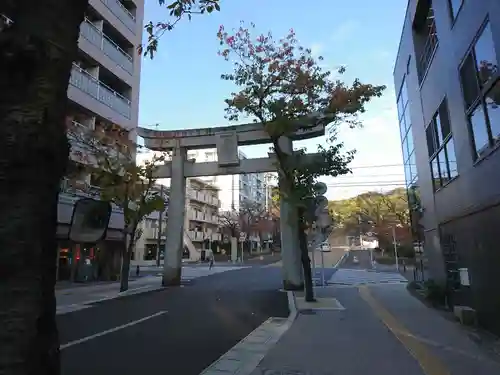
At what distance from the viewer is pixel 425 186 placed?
1257cm

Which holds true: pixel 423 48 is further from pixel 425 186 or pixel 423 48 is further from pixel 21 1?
pixel 21 1

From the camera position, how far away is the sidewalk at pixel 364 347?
518 cm

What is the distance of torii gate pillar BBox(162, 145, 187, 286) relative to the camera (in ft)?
59.0

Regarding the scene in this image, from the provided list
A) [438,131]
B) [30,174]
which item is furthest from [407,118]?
[30,174]

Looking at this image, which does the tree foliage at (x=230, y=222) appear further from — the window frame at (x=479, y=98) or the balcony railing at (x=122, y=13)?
the window frame at (x=479, y=98)

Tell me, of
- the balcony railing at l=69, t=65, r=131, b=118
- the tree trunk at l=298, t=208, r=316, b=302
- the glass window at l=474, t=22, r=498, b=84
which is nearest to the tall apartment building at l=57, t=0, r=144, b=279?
the balcony railing at l=69, t=65, r=131, b=118

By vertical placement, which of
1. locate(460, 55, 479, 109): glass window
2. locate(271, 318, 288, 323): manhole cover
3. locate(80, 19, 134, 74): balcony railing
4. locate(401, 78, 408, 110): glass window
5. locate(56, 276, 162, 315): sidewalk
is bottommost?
locate(271, 318, 288, 323): manhole cover

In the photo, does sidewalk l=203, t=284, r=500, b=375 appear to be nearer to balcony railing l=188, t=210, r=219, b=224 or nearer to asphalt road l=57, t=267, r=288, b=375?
asphalt road l=57, t=267, r=288, b=375

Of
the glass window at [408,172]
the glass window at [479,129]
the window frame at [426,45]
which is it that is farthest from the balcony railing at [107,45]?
the glass window at [479,129]

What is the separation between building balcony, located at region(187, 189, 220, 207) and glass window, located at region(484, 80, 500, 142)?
48005 millimetres

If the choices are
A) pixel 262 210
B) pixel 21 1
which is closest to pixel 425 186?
pixel 21 1

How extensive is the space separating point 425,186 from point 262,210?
53555mm

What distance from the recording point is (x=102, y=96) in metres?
19.9

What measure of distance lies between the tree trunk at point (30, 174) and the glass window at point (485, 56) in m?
6.53
